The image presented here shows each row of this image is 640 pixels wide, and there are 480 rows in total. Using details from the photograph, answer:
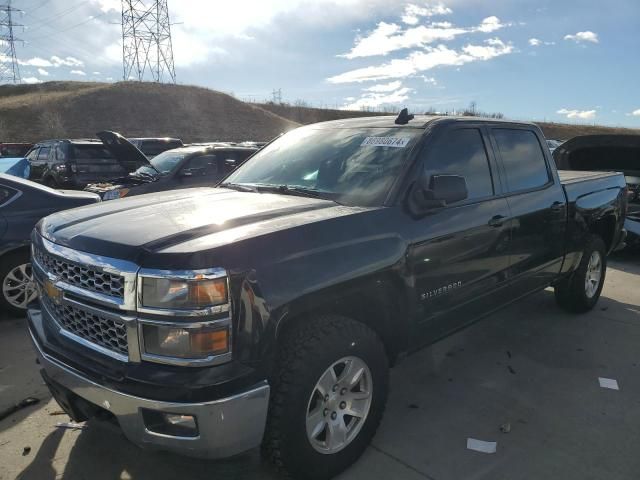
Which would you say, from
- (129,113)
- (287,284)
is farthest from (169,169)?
(129,113)

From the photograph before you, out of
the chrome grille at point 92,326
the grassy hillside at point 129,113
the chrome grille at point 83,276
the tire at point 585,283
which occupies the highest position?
the grassy hillside at point 129,113

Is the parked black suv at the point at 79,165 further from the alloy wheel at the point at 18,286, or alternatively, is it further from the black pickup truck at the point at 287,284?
the black pickup truck at the point at 287,284

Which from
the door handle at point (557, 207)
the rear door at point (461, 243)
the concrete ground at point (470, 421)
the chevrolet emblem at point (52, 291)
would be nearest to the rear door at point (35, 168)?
the concrete ground at point (470, 421)

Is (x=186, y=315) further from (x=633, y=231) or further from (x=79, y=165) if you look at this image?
(x=79, y=165)

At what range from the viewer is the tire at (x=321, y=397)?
2.36 meters

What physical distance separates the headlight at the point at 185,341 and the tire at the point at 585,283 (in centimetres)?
419

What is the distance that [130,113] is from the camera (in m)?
52.8

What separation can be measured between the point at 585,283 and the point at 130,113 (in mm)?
54353

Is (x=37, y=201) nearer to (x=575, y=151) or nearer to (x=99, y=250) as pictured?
(x=99, y=250)

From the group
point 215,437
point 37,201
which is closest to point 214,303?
point 215,437

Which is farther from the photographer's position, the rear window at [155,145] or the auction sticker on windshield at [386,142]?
the rear window at [155,145]

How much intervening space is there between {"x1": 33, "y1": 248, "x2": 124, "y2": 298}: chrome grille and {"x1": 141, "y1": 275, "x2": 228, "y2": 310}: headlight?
0.17m

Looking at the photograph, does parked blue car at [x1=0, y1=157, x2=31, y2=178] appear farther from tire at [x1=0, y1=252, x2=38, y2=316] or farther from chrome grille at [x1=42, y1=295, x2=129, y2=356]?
chrome grille at [x1=42, y1=295, x2=129, y2=356]

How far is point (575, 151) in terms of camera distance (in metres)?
7.95
